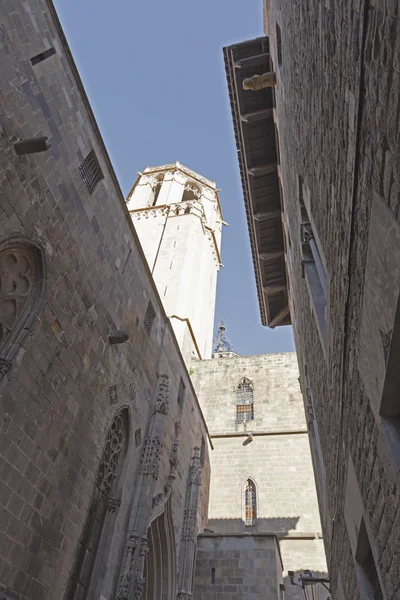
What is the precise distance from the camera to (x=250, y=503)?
17750mm

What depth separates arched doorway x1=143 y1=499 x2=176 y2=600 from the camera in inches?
436

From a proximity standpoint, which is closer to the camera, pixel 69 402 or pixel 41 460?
pixel 41 460

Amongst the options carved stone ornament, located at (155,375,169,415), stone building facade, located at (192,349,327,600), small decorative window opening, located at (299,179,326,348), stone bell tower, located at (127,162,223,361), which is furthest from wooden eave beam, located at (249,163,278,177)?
stone bell tower, located at (127,162,223,361)

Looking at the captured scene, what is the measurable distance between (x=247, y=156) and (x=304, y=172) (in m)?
6.14

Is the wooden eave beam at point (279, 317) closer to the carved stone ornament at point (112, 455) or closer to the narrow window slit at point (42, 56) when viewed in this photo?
the carved stone ornament at point (112, 455)

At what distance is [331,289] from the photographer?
4684 mm

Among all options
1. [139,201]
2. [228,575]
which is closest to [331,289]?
[228,575]

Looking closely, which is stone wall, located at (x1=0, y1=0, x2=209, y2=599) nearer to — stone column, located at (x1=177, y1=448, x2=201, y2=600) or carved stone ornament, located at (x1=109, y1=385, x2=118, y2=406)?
carved stone ornament, located at (x1=109, y1=385, x2=118, y2=406)

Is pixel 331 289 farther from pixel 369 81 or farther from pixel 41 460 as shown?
pixel 41 460

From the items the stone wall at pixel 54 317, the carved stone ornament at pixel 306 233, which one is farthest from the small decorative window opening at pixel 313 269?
the stone wall at pixel 54 317

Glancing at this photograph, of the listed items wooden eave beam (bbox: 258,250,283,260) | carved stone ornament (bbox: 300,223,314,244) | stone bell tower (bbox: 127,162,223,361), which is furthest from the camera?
stone bell tower (bbox: 127,162,223,361)

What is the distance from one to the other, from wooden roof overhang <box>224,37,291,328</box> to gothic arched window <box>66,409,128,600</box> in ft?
21.4

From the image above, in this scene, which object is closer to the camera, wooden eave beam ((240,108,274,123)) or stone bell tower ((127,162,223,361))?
wooden eave beam ((240,108,274,123))

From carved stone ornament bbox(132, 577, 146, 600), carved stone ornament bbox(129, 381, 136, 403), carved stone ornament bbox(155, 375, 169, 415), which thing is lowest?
carved stone ornament bbox(132, 577, 146, 600)
